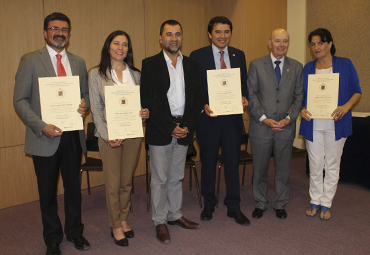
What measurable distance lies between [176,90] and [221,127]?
668 mm

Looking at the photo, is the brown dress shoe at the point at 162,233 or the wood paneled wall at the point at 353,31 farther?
the wood paneled wall at the point at 353,31

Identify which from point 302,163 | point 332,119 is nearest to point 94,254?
point 332,119

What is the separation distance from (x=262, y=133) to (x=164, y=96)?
1.18 metres

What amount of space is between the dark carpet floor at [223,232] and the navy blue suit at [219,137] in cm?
35

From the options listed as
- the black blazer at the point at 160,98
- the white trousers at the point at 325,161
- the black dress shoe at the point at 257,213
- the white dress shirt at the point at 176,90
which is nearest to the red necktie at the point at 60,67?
the black blazer at the point at 160,98

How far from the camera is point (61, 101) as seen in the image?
8.52ft

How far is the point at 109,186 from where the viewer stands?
2.81 m

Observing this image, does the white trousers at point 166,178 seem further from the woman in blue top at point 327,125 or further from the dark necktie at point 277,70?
the woman in blue top at point 327,125

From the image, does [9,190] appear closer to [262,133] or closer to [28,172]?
[28,172]

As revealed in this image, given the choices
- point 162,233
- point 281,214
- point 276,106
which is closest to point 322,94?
point 276,106

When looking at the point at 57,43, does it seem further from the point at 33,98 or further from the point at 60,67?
the point at 33,98

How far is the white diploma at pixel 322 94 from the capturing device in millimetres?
3201

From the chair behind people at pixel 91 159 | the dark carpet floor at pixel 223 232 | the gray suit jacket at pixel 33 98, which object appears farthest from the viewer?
the chair behind people at pixel 91 159

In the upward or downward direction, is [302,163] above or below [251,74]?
below
